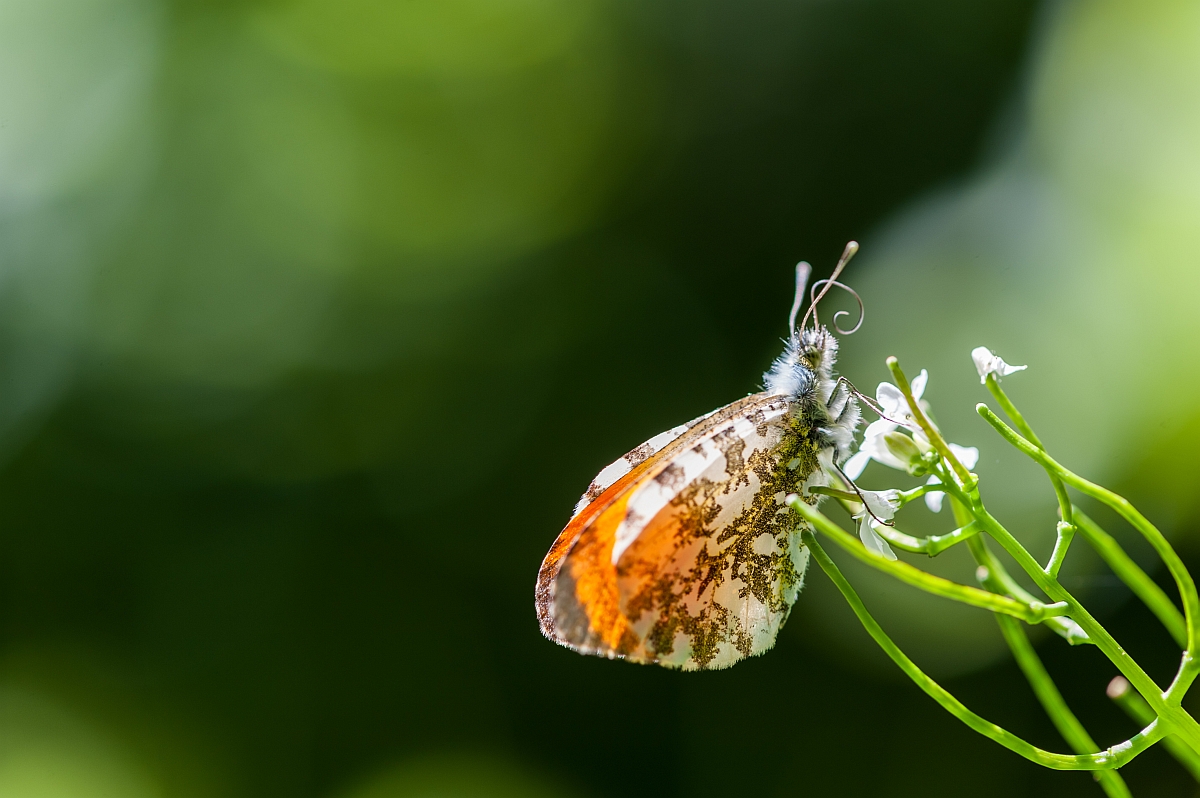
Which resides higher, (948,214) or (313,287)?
(313,287)

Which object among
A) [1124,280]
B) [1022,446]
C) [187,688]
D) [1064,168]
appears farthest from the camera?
[187,688]

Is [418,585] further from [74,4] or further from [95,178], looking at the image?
[74,4]

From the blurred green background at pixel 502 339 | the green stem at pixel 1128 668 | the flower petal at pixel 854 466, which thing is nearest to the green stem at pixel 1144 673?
the green stem at pixel 1128 668

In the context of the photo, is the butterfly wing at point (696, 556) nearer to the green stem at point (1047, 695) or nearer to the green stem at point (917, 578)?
the green stem at point (1047, 695)

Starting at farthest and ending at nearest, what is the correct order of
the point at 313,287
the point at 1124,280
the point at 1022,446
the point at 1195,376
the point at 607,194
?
the point at 313,287 < the point at 607,194 < the point at 1124,280 < the point at 1195,376 < the point at 1022,446

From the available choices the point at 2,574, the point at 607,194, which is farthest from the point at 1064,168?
the point at 2,574

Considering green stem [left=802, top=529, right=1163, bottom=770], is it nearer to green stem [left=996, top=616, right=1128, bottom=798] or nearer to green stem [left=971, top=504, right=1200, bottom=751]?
green stem [left=971, top=504, right=1200, bottom=751]
